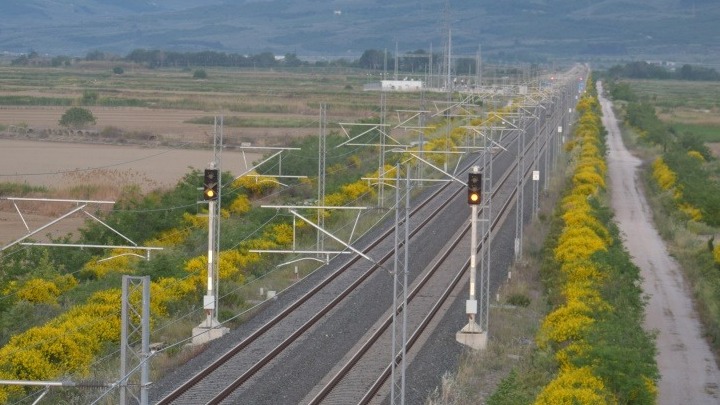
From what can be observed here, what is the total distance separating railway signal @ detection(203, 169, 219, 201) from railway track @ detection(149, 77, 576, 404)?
2972mm

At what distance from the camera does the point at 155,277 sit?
28844mm

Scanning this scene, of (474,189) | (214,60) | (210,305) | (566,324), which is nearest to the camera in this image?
(474,189)

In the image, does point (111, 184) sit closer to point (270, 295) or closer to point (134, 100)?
point (270, 295)

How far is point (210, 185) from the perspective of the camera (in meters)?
23.0

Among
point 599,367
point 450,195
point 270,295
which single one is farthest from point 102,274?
point 450,195

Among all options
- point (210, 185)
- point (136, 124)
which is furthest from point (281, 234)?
point (136, 124)

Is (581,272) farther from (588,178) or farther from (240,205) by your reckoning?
(588,178)

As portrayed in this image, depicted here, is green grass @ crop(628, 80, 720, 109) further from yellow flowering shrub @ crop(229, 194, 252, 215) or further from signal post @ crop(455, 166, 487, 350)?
signal post @ crop(455, 166, 487, 350)

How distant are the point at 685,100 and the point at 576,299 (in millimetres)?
126181

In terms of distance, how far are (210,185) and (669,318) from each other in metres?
12.8

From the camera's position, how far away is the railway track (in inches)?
852

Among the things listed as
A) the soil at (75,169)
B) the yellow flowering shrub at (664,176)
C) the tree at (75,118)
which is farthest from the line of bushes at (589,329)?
the tree at (75,118)

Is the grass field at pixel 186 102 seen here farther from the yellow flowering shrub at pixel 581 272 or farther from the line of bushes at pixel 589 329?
the yellow flowering shrub at pixel 581 272

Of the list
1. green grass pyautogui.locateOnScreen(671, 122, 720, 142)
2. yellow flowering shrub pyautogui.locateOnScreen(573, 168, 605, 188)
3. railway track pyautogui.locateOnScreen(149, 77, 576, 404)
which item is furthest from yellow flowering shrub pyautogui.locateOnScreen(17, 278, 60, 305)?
green grass pyautogui.locateOnScreen(671, 122, 720, 142)
